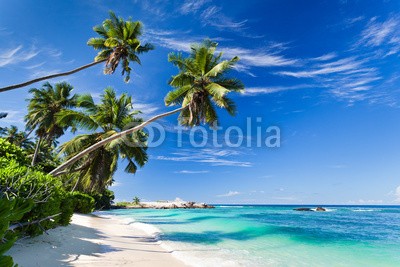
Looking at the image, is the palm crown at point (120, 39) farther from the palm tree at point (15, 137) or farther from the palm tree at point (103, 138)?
the palm tree at point (15, 137)

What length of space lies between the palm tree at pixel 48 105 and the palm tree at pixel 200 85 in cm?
1125

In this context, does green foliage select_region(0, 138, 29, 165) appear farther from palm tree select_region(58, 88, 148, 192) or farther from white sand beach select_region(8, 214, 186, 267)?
palm tree select_region(58, 88, 148, 192)

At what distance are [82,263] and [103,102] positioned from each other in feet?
46.0

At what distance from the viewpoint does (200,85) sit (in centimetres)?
1522

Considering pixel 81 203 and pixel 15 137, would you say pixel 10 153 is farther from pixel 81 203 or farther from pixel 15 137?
pixel 15 137

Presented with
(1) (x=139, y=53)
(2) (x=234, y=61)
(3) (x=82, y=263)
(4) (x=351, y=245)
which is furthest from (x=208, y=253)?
(1) (x=139, y=53)

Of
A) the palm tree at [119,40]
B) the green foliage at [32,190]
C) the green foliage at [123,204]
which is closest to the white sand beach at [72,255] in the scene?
the green foliage at [32,190]

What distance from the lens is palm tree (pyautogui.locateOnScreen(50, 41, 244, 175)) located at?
47.5 ft

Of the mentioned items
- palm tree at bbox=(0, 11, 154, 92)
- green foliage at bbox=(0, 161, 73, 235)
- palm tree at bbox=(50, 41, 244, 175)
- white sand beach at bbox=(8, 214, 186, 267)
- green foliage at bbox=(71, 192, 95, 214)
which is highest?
palm tree at bbox=(0, 11, 154, 92)

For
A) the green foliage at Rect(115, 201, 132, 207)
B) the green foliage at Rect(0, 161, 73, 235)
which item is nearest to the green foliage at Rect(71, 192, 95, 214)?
the green foliage at Rect(0, 161, 73, 235)

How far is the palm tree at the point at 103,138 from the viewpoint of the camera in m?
15.6

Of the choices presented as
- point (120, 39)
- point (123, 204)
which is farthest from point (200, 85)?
point (123, 204)

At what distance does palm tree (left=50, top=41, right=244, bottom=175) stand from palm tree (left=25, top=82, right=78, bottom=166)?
1125 centimetres

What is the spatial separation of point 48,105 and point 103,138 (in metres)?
11.9
